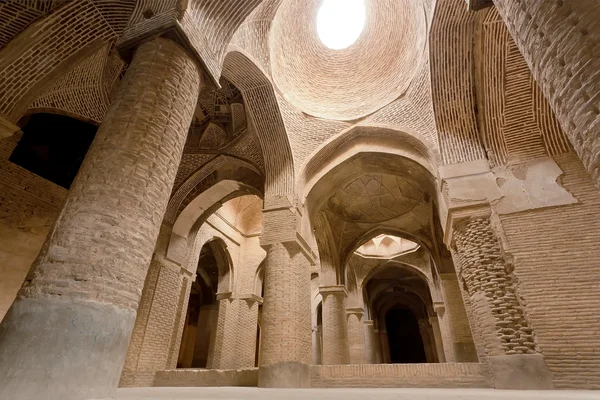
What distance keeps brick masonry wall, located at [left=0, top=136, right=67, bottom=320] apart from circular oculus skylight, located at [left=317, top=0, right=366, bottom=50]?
7.59m

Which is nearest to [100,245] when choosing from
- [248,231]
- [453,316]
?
[453,316]

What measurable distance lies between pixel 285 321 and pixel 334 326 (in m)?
4.39

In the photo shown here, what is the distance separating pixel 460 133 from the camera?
5.89m

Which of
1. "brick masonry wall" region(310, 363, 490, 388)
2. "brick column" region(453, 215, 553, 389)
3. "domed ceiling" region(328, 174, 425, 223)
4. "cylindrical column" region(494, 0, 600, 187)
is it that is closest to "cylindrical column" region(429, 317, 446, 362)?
"domed ceiling" region(328, 174, 425, 223)

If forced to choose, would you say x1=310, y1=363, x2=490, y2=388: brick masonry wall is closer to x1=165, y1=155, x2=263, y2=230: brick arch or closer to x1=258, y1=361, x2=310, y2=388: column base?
x1=258, y1=361, x2=310, y2=388: column base

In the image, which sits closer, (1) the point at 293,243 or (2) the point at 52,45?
(2) the point at 52,45

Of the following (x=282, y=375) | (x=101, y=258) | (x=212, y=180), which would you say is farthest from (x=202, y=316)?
(x=101, y=258)

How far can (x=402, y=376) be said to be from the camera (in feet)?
17.4

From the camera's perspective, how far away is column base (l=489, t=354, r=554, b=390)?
12.6ft

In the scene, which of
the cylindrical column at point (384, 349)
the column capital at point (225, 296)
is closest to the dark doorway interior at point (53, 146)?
the column capital at point (225, 296)

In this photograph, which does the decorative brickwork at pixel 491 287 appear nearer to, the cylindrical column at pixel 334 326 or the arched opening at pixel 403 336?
the cylindrical column at pixel 334 326

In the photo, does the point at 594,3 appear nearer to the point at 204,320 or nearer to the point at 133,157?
the point at 133,157

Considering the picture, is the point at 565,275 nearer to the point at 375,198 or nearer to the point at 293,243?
the point at 293,243

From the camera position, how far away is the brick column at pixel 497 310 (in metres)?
3.94
